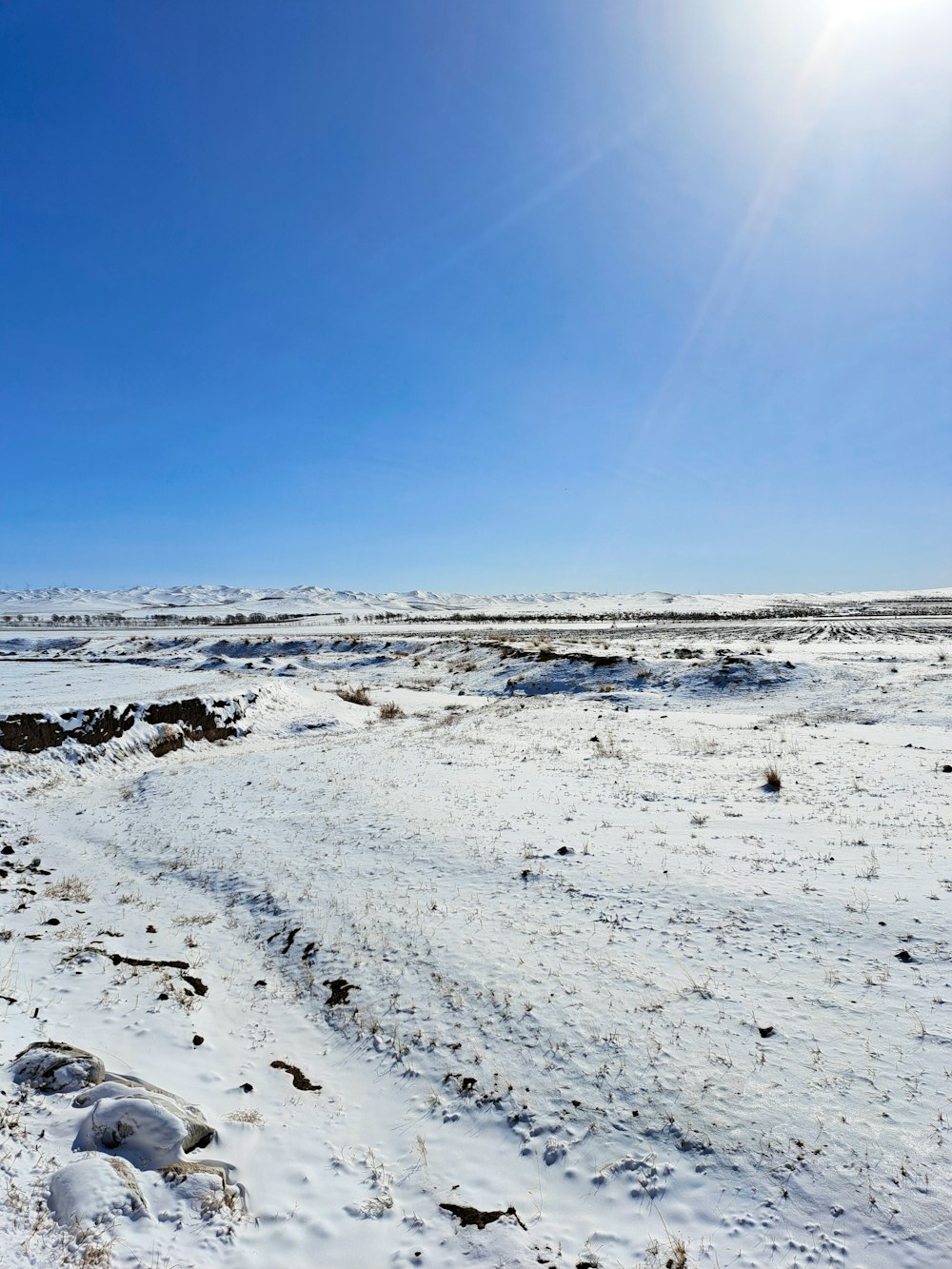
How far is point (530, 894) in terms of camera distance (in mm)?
9523

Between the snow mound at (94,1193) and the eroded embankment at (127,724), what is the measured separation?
62.0 ft

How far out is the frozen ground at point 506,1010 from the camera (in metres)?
4.48

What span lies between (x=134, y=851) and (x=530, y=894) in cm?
895

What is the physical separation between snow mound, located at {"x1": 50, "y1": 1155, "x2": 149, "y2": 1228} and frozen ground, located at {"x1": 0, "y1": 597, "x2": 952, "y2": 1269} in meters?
0.03

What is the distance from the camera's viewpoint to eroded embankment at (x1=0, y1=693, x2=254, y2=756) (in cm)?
2023

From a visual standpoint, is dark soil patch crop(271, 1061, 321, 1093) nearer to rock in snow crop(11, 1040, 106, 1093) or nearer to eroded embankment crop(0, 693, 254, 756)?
rock in snow crop(11, 1040, 106, 1093)

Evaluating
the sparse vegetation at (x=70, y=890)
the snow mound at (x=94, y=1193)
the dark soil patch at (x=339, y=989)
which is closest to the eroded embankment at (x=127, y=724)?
the sparse vegetation at (x=70, y=890)

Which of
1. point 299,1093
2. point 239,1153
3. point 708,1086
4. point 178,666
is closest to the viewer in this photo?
point 239,1153

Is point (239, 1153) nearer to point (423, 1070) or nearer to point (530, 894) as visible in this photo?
point (423, 1070)

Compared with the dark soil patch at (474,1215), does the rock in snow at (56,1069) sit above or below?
above

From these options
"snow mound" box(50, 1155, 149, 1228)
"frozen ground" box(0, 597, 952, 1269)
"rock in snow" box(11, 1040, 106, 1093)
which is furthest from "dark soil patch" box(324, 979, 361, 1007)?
"snow mound" box(50, 1155, 149, 1228)

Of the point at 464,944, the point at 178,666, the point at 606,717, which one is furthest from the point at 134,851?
the point at 178,666

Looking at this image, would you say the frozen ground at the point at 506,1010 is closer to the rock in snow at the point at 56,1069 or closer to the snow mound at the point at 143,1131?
the snow mound at the point at 143,1131

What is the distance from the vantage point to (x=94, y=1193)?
14.5ft
